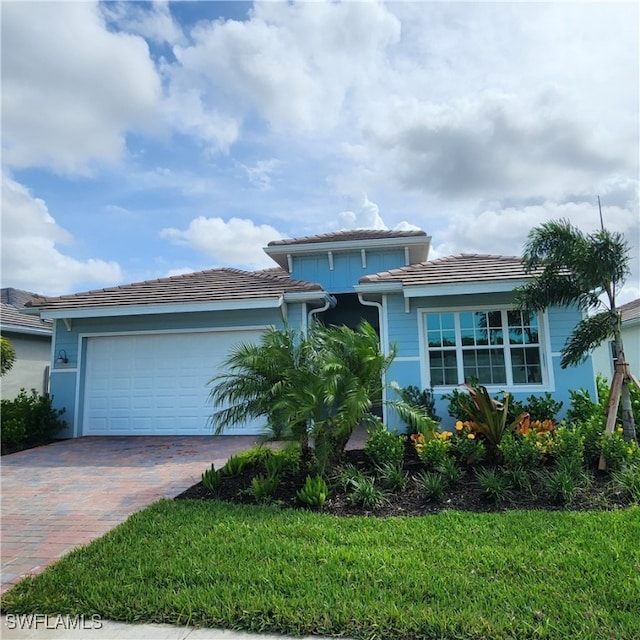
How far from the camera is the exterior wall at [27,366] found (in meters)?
14.5

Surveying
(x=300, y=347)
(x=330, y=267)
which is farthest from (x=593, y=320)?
(x=330, y=267)

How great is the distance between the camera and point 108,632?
117 inches

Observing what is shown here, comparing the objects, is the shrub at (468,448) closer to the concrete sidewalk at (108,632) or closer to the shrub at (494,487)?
the shrub at (494,487)

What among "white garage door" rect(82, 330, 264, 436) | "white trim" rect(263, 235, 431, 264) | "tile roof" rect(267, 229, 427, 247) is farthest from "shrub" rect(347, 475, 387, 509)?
"tile roof" rect(267, 229, 427, 247)

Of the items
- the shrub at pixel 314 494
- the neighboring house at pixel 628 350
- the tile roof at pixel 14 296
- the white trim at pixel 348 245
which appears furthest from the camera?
the tile roof at pixel 14 296

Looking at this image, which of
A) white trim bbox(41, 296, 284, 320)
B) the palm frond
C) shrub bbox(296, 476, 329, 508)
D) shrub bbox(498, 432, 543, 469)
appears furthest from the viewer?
white trim bbox(41, 296, 284, 320)

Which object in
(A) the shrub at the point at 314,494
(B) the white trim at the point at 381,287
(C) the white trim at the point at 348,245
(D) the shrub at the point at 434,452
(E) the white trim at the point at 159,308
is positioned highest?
(C) the white trim at the point at 348,245

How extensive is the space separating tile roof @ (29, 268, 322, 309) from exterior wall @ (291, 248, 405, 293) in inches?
89.1

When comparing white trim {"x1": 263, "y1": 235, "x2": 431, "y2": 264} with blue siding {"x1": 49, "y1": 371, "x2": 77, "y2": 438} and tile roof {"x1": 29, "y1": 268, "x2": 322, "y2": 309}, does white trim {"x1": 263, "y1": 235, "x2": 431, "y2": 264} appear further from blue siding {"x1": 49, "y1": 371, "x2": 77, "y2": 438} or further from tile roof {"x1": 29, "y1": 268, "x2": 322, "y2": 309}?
blue siding {"x1": 49, "y1": 371, "x2": 77, "y2": 438}

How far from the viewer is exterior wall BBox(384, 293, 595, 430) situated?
959cm

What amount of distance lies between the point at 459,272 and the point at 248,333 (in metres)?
5.51

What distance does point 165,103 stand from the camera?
29.2 feet

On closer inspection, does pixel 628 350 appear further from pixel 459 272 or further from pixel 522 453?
pixel 522 453

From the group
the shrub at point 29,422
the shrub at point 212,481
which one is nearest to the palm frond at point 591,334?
the shrub at point 212,481
